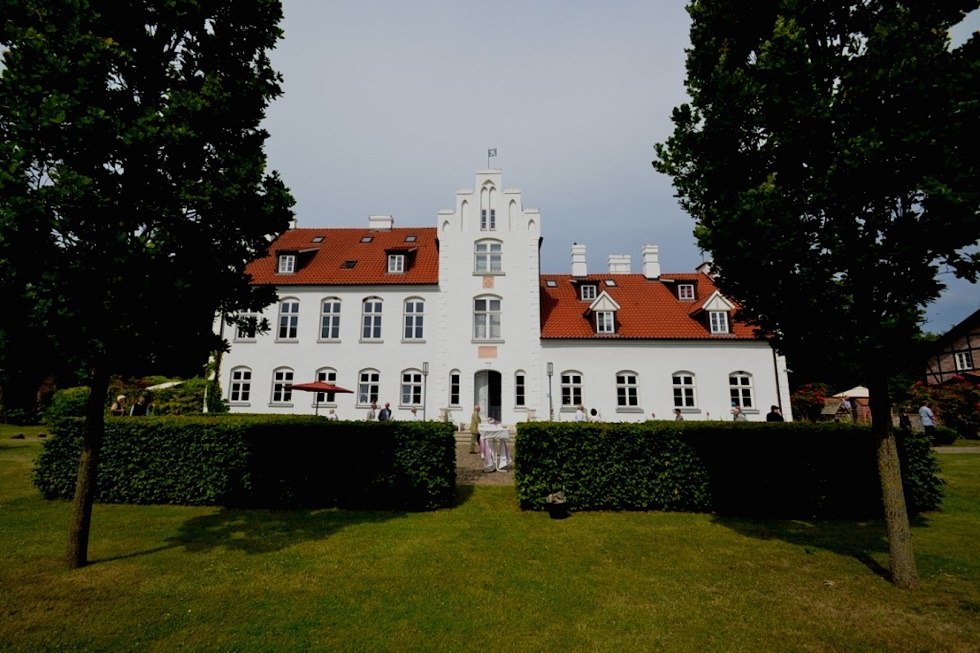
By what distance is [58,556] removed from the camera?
7500 millimetres

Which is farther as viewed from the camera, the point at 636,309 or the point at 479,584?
the point at 636,309

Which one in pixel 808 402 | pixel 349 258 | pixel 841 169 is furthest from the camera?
pixel 808 402

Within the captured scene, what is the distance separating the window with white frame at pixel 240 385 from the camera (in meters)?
26.5

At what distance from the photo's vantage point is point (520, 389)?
2628cm

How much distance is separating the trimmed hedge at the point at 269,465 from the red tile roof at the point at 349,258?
54.9ft

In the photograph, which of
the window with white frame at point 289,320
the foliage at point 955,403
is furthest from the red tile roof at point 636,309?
the window with white frame at point 289,320

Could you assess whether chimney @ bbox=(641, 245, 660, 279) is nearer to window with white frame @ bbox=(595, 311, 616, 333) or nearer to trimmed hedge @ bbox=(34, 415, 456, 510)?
window with white frame @ bbox=(595, 311, 616, 333)

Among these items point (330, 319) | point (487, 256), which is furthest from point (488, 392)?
point (330, 319)

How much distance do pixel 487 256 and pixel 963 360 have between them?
3530cm

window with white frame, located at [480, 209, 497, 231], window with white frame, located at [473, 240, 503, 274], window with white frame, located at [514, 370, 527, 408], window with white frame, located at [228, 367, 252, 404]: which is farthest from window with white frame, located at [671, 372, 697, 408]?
window with white frame, located at [228, 367, 252, 404]

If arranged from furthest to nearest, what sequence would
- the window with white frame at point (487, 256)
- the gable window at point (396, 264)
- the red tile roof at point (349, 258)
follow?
the gable window at point (396, 264), the red tile roof at point (349, 258), the window with white frame at point (487, 256)

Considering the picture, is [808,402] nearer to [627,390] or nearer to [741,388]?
[741,388]

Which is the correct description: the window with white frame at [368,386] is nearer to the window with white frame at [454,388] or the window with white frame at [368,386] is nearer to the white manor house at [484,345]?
the white manor house at [484,345]

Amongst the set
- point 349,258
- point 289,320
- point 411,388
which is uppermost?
point 349,258
